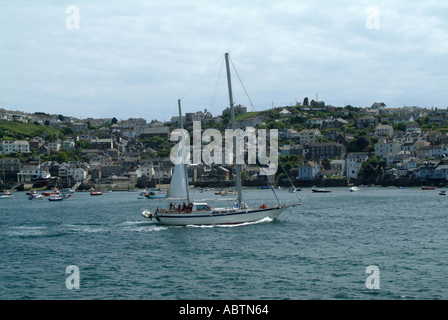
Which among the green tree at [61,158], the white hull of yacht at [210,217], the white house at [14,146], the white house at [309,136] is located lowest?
the white hull of yacht at [210,217]

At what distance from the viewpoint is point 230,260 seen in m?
23.3

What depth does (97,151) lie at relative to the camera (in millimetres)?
169750

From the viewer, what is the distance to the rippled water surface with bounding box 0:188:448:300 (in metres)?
18.0

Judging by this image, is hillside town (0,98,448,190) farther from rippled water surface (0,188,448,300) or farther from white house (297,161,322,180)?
rippled water surface (0,188,448,300)

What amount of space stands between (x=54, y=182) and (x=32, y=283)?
402 feet

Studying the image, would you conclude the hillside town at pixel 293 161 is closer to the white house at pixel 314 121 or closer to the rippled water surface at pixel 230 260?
the white house at pixel 314 121

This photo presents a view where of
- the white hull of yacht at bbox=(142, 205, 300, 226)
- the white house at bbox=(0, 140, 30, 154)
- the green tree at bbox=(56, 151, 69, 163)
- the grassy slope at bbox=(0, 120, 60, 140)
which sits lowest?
the white hull of yacht at bbox=(142, 205, 300, 226)

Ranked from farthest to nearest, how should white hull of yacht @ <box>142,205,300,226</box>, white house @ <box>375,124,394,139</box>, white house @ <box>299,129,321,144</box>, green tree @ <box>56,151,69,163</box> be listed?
white house @ <box>299,129,321,144</box>, white house @ <box>375,124,394,139</box>, green tree @ <box>56,151,69,163</box>, white hull of yacht @ <box>142,205,300,226</box>

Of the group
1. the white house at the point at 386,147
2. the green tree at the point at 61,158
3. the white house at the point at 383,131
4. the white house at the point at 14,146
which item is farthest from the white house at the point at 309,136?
the white house at the point at 14,146

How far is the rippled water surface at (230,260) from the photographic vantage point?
1798 cm

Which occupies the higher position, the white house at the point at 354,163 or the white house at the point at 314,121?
the white house at the point at 314,121

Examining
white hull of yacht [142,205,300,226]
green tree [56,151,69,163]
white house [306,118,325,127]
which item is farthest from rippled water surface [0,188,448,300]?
white house [306,118,325,127]

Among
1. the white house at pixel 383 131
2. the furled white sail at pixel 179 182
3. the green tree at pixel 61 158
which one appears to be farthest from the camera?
the white house at pixel 383 131

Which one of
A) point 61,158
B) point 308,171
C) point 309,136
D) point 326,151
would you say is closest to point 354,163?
point 308,171
